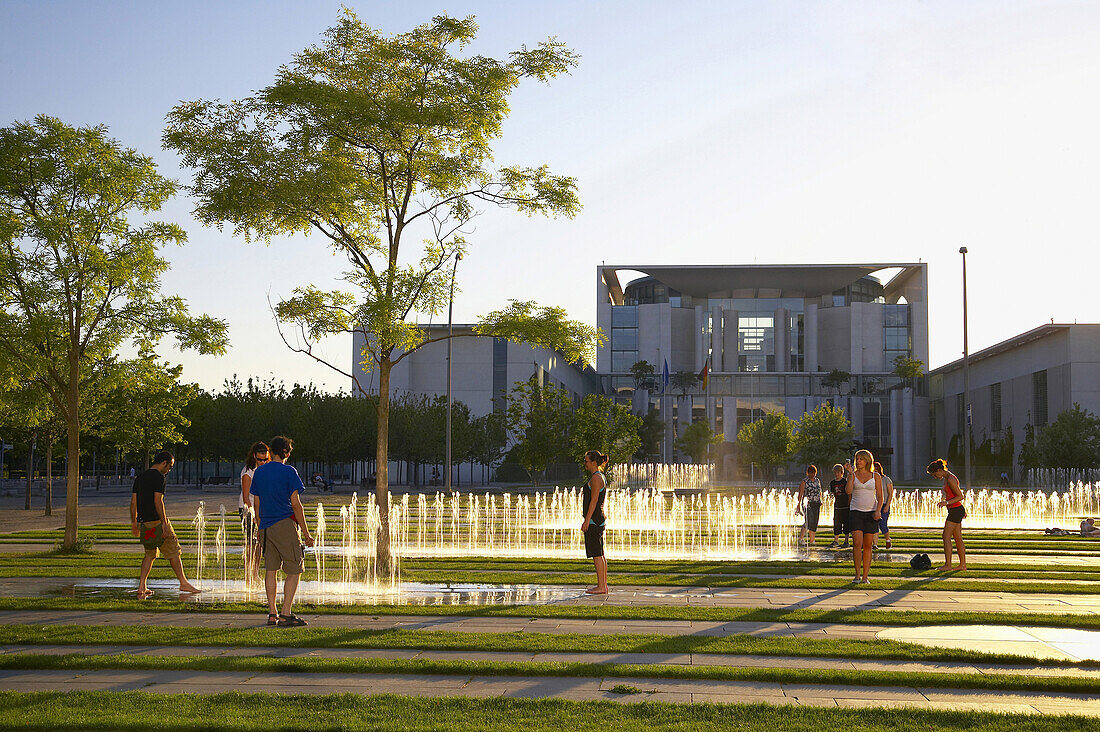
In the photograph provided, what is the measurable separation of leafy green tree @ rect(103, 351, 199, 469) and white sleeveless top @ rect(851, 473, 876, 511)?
1281 cm

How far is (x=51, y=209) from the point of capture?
59.0 feet

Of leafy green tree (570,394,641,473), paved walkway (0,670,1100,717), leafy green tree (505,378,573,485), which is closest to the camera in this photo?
paved walkway (0,670,1100,717)

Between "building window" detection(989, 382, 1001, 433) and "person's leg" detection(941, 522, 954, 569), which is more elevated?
"building window" detection(989, 382, 1001, 433)

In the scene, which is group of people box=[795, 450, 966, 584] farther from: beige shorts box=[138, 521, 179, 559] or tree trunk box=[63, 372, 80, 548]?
tree trunk box=[63, 372, 80, 548]

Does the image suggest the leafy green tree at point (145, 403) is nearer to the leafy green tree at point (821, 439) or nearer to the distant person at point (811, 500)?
the distant person at point (811, 500)

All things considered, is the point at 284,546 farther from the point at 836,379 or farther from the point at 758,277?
the point at 758,277

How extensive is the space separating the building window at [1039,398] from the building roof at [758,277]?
87.5ft

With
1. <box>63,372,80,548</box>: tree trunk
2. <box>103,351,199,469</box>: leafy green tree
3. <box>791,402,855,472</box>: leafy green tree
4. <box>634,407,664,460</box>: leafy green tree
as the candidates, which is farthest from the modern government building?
<box>63,372,80,548</box>: tree trunk

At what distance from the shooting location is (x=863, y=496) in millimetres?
14297

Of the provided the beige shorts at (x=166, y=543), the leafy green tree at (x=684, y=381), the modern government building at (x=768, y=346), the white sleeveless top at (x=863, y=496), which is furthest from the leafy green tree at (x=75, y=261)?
the leafy green tree at (x=684, y=381)

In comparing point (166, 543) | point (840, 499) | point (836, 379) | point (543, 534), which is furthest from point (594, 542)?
point (836, 379)

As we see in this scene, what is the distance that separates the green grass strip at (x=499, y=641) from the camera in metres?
8.84

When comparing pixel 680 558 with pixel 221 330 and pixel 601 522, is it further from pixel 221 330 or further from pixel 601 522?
pixel 221 330

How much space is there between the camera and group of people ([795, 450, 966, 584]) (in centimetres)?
1431
